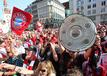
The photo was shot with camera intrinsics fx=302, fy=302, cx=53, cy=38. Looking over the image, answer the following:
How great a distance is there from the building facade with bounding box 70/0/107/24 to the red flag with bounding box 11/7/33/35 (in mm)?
86446

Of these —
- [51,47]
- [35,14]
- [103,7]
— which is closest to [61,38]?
[51,47]

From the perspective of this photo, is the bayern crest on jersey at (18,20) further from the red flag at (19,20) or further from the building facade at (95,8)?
the building facade at (95,8)

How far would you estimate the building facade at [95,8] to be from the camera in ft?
320

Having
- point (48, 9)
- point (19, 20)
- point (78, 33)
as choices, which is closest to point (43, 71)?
point (78, 33)

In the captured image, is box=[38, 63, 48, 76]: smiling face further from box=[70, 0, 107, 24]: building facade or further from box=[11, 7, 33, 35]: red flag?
box=[70, 0, 107, 24]: building facade

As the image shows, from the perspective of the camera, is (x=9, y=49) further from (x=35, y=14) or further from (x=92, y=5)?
(x=35, y=14)

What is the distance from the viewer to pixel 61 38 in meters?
4.57

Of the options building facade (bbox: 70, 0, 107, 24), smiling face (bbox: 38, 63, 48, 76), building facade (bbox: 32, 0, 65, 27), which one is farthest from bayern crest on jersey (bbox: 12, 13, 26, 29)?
building facade (bbox: 32, 0, 65, 27)

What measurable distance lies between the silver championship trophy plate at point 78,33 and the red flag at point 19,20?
516 centimetres

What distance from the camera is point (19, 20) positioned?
9.78 metres

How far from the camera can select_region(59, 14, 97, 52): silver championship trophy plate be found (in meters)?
4.40

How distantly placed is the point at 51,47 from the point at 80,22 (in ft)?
3.36

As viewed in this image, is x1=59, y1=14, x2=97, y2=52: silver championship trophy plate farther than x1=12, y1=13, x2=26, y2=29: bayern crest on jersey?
No

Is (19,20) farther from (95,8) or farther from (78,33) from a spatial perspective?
(95,8)
